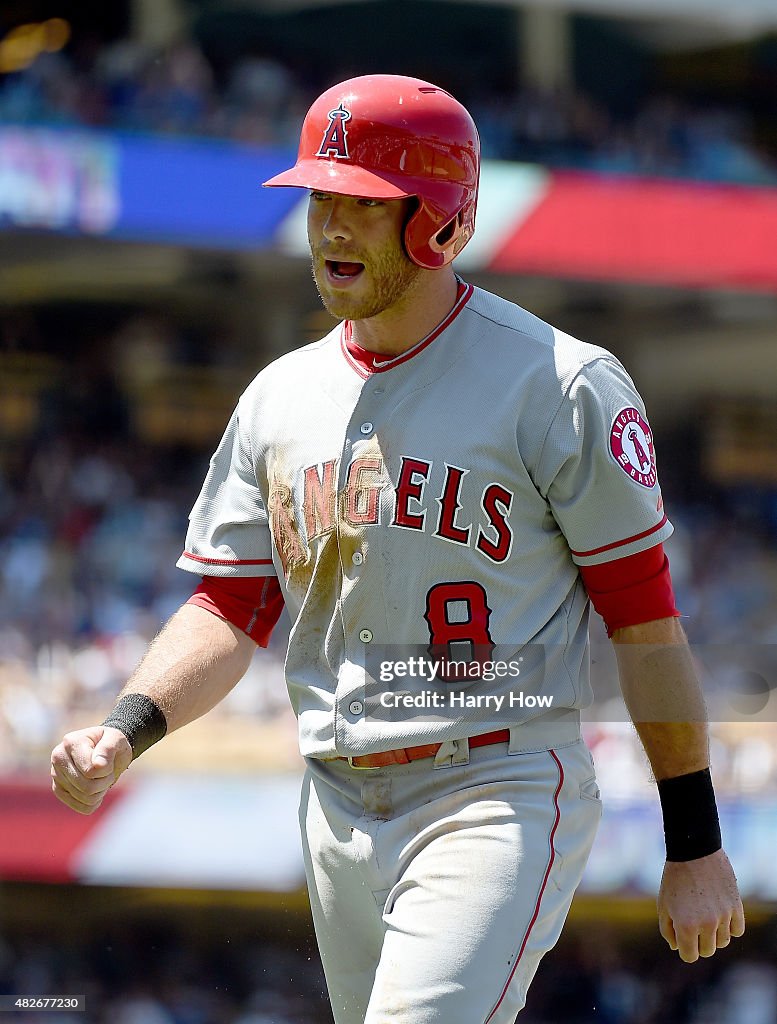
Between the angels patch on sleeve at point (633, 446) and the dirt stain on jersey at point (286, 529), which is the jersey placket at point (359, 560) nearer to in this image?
the dirt stain on jersey at point (286, 529)

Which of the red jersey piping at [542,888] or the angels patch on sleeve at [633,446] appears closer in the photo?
the red jersey piping at [542,888]

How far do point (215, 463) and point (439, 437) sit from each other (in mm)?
425

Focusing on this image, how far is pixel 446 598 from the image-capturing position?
2.04m

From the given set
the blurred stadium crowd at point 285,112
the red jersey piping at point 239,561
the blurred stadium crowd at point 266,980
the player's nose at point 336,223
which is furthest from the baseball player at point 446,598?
the blurred stadium crowd at point 285,112

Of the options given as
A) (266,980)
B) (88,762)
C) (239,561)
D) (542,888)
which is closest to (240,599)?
(239,561)

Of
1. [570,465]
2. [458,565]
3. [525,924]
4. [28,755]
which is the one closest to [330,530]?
[458,565]

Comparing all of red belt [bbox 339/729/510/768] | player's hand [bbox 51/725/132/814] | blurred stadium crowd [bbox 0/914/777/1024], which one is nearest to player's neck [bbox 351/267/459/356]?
red belt [bbox 339/729/510/768]

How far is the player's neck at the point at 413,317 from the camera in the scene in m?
2.13

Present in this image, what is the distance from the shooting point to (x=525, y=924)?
6.34ft

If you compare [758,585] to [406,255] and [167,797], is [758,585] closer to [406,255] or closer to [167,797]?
[167,797]

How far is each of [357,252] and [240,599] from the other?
1.87ft

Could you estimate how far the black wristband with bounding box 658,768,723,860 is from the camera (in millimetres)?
2031

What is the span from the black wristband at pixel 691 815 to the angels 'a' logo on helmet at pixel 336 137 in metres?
0.96

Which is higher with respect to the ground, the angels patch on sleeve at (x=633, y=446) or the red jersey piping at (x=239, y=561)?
the angels patch on sleeve at (x=633, y=446)
